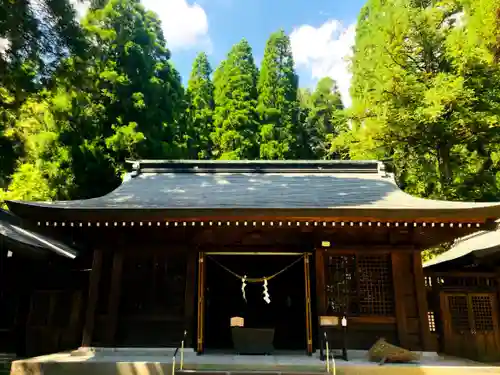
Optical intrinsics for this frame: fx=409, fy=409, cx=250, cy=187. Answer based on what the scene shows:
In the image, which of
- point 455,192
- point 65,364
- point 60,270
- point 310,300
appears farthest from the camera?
point 455,192

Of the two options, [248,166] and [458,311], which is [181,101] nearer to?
[248,166]

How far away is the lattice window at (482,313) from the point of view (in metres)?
9.73

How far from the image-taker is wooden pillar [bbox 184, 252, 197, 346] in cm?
877

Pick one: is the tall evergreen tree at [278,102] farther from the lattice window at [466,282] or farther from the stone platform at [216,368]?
the stone platform at [216,368]

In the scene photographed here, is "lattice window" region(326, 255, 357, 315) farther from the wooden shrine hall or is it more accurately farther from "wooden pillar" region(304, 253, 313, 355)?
"wooden pillar" region(304, 253, 313, 355)

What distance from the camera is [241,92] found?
29.2 meters

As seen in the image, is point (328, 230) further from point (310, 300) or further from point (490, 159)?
point (490, 159)

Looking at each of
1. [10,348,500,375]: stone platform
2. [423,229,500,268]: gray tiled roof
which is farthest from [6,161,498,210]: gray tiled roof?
[10,348,500,375]: stone platform

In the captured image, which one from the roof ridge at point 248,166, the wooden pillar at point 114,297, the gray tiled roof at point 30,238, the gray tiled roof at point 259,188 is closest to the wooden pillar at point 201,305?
the gray tiled roof at point 259,188

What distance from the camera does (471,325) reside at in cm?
974

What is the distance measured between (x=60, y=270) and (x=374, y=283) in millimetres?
7856

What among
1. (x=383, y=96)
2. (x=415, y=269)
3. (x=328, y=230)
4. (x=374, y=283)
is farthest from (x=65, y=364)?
(x=383, y=96)

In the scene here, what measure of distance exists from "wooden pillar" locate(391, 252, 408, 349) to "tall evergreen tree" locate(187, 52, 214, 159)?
15310 mm

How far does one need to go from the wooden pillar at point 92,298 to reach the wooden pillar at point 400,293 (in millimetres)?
6545
